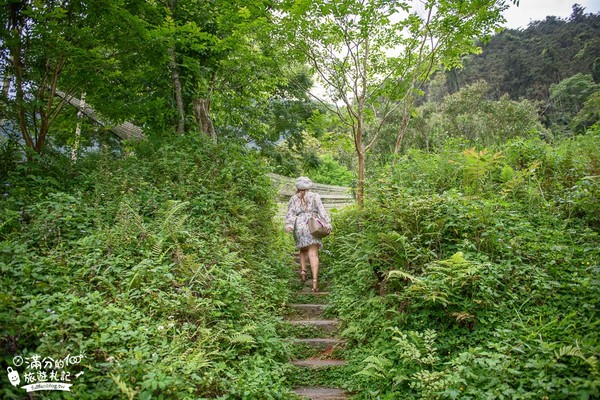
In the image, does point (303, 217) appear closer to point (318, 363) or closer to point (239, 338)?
point (318, 363)

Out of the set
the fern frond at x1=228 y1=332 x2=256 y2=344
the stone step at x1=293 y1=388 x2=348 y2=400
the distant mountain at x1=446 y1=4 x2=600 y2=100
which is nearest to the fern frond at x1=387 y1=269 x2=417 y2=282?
the stone step at x1=293 y1=388 x2=348 y2=400

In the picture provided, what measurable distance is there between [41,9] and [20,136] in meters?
2.17

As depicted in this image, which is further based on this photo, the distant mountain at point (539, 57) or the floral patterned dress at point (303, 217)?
the distant mountain at point (539, 57)

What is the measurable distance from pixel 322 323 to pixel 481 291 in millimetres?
2604

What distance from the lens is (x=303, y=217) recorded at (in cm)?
750

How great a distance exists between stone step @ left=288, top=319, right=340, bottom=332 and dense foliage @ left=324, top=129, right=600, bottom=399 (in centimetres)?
27

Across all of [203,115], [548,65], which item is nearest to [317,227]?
[203,115]

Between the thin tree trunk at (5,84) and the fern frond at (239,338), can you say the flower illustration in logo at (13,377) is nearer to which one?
the fern frond at (239,338)

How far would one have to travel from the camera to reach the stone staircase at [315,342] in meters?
4.45

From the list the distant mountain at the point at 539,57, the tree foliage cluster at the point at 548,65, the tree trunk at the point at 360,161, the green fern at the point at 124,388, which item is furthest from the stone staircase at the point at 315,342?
the distant mountain at the point at 539,57

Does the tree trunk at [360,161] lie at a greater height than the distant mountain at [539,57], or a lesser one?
lesser

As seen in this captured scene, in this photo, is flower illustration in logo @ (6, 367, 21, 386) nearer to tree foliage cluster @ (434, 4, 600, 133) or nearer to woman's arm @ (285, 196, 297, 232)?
woman's arm @ (285, 196, 297, 232)

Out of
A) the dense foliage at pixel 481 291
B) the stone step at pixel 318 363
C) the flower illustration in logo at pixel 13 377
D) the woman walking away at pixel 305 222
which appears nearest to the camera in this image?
the flower illustration in logo at pixel 13 377

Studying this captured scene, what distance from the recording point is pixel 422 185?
6.64m
